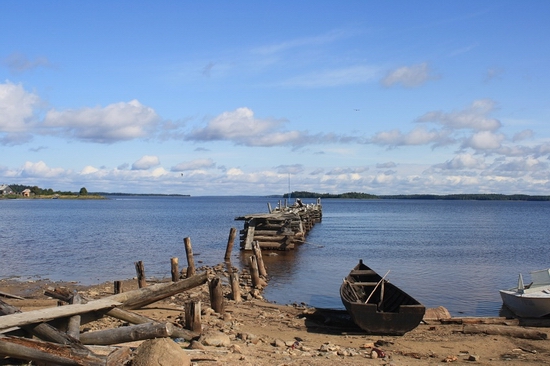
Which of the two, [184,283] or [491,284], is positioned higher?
[184,283]

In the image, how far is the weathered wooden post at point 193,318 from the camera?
34.5 ft

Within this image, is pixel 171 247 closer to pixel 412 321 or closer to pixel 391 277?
pixel 391 277

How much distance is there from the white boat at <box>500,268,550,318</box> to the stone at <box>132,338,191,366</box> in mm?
10509

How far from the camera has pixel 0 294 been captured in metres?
14.6

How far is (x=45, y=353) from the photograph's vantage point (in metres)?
7.61

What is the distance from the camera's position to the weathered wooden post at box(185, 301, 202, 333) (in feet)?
34.5

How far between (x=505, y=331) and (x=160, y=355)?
8840mm

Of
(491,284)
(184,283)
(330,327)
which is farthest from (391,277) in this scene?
(184,283)

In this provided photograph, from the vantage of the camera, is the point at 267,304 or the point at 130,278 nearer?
the point at 267,304

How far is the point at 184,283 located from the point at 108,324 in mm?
1834

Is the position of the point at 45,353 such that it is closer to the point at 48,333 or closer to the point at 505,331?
the point at 48,333

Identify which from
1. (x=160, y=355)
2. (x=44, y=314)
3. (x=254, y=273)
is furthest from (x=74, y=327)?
(x=254, y=273)

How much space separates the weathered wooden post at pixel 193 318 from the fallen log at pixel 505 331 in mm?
6636

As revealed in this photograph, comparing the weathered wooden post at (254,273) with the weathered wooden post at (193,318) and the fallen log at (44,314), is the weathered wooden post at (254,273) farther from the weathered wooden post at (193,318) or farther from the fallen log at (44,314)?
the fallen log at (44,314)
